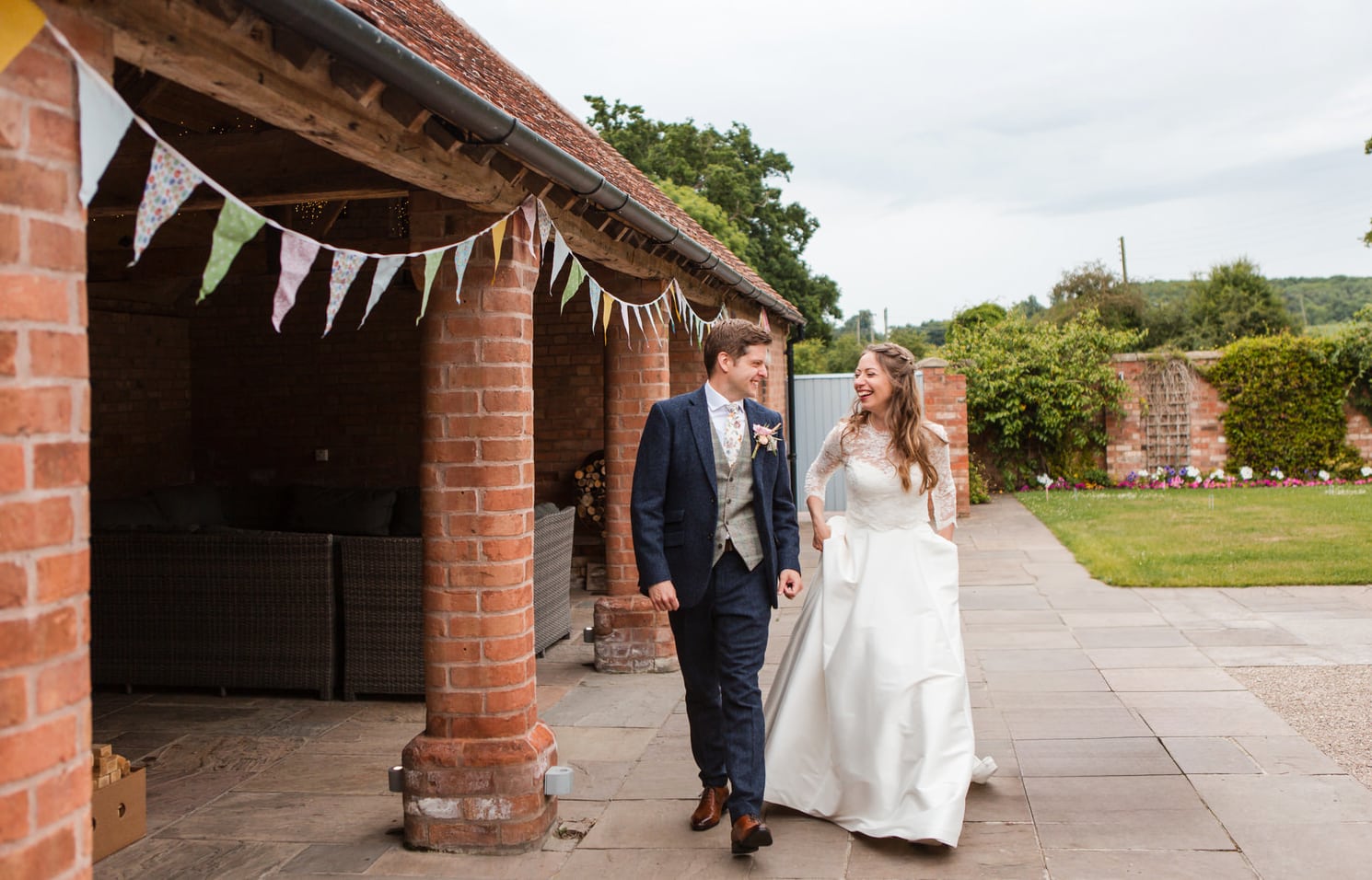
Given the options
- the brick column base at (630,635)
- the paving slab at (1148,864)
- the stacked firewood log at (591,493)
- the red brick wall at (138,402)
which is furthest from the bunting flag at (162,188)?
the stacked firewood log at (591,493)

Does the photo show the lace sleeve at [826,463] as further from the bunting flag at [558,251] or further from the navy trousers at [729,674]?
the bunting flag at [558,251]

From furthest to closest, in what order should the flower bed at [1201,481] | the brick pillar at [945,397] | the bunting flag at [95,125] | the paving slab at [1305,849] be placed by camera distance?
the flower bed at [1201,481], the brick pillar at [945,397], the paving slab at [1305,849], the bunting flag at [95,125]

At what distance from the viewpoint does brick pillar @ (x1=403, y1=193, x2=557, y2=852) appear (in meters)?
3.99

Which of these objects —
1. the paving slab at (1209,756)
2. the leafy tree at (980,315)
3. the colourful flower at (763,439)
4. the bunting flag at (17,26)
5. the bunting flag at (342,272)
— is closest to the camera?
the bunting flag at (17,26)

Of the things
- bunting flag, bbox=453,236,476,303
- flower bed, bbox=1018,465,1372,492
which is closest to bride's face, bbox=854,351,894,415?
bunting flag, bbox=453,236,476,303

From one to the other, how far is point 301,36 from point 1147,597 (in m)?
7.98

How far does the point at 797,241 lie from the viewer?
1410 inches

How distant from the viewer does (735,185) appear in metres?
32.2

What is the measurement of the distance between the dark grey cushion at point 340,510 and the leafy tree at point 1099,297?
28.5m

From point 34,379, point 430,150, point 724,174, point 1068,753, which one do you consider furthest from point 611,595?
point 724,174

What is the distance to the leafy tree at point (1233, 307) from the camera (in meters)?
35.6

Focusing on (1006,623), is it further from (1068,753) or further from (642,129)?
(642,129)

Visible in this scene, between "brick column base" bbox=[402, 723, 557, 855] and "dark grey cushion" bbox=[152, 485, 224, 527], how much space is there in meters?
4.65

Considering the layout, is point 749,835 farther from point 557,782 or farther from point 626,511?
point 626,511
